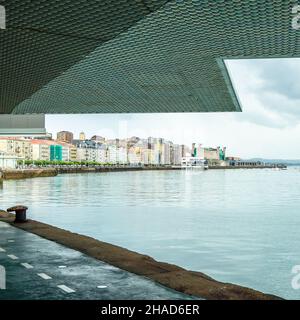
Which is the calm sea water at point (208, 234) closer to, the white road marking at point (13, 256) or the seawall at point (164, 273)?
the seawall at point (164, 273)

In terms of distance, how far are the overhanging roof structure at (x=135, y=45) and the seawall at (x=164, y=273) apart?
18.8 ft

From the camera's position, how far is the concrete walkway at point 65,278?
913 cm

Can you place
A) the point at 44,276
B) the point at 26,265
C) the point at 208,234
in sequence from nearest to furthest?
the point at 44,276 → the point at 26,265 → the point at 208,234

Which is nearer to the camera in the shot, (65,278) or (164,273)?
(65,278)

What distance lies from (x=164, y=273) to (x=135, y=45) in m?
11.0

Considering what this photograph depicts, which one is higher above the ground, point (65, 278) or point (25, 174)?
point (65, 278)

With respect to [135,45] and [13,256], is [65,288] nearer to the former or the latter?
[13,256]

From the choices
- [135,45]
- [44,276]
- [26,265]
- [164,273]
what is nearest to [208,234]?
[135,45]

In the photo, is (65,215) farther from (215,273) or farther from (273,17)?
(273,17)

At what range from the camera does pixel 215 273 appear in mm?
18875

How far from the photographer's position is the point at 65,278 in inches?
410

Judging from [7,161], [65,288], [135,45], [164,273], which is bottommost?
[164,273]
